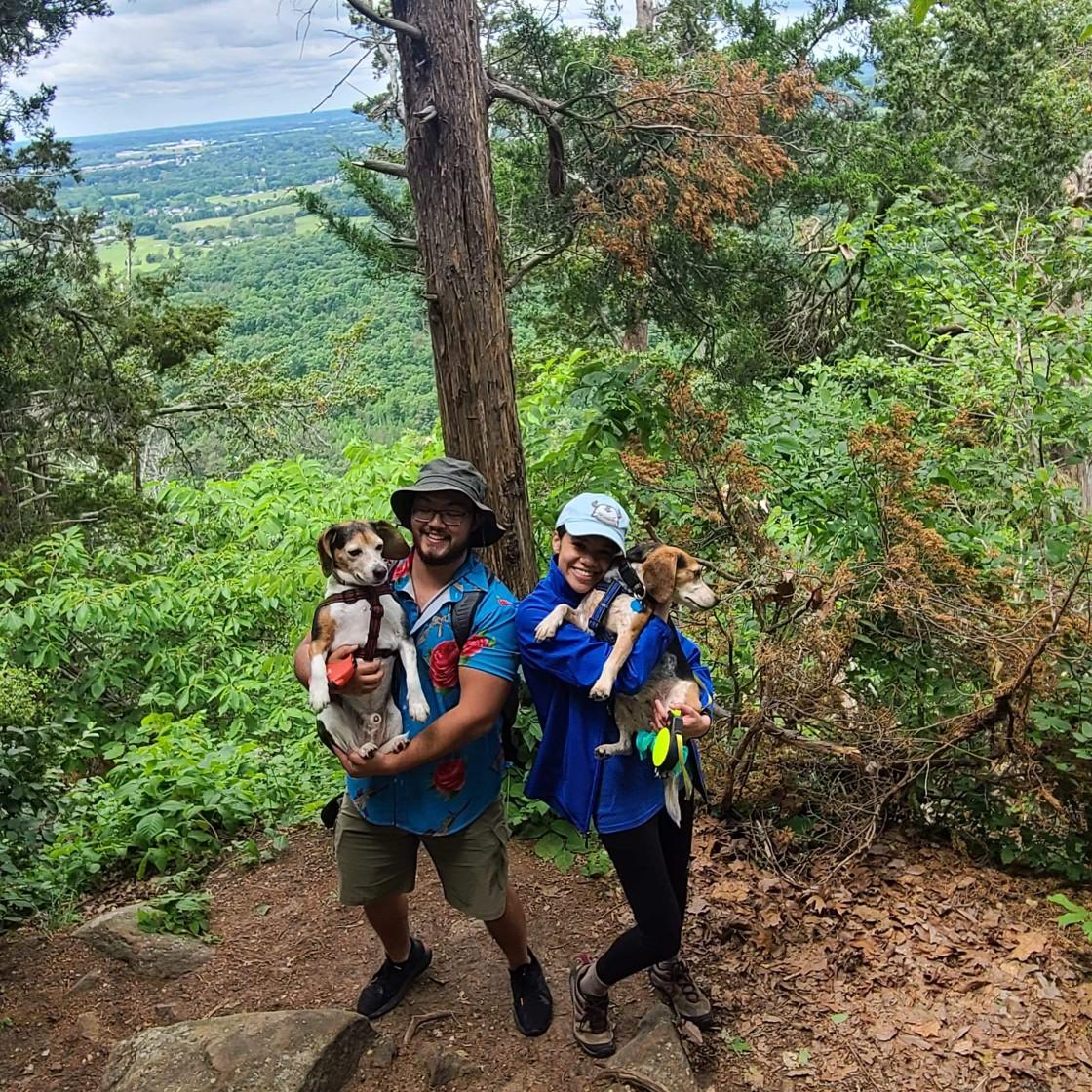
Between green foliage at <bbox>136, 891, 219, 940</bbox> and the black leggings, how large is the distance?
2.24 m

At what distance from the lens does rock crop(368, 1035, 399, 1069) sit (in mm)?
3287

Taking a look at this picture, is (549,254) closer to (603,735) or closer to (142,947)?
(603,735)

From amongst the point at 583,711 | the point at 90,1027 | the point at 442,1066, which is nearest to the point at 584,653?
the point at 583,711

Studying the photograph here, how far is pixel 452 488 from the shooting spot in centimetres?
282

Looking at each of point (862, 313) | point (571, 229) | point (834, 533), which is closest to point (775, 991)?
point (834, 533)

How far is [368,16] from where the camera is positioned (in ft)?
13.6

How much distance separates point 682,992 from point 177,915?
2.55 metres

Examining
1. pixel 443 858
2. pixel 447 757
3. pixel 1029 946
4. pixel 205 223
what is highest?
pixel 205 223

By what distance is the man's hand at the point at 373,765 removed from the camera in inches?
113

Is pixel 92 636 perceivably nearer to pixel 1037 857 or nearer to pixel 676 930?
pixel 676 930

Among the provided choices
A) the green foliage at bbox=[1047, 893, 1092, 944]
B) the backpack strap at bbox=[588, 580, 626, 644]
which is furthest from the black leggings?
the green foliage at bbox=[1047, 893, 1092, 944]

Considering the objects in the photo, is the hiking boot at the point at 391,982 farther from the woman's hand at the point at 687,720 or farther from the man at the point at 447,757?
the woman's hand at the point at 687,720

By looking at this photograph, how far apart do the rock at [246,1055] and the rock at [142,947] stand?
71cm

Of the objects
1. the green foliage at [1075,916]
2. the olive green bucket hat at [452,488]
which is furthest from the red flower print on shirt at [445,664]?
the green foliage at [1075,916]
